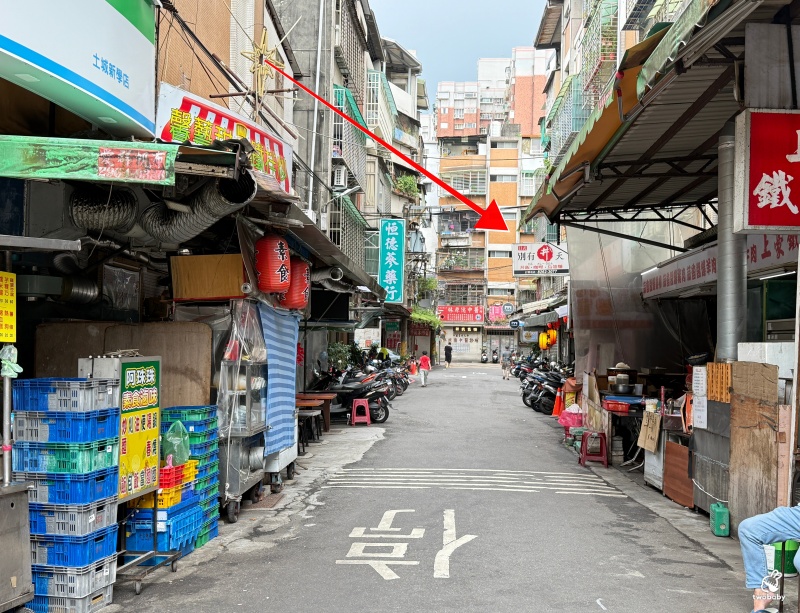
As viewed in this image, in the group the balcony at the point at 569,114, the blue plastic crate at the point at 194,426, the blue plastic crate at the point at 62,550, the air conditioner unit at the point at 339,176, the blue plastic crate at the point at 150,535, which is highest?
the balcony at the point at 569,114

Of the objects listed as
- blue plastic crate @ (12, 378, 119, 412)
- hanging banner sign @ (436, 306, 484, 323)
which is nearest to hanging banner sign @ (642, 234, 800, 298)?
blue plastic crate @ (12, 378, 119, 412)

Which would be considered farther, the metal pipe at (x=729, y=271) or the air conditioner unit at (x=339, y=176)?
the air conditioner unit at (x=339, y=176)

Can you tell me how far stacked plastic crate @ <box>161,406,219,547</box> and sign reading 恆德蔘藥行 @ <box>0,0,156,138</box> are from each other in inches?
112

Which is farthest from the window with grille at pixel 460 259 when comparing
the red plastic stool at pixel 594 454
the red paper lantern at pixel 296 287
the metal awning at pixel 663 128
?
the red paper lantern at pixel 296 287

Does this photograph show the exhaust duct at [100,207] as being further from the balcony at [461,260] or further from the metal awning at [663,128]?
the balcony at [461,260]

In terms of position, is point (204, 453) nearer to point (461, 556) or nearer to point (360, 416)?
point (461, 556)

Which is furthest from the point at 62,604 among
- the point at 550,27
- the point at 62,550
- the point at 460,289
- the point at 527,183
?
the point at 527,183

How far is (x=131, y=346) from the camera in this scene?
24.6ft

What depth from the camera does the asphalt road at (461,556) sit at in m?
5.30

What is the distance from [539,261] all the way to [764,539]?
18784mm

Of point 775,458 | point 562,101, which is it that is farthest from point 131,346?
point 562,101

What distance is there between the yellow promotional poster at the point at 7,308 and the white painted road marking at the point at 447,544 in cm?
354

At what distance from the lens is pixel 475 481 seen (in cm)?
1007

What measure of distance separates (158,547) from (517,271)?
18580 mm
